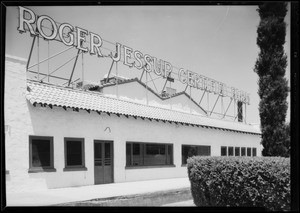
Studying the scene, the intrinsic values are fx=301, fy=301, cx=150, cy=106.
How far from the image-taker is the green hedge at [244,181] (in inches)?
298

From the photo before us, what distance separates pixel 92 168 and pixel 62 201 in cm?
480

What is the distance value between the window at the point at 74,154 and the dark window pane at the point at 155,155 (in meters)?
4.49

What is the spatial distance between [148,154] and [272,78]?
8868 millimetres

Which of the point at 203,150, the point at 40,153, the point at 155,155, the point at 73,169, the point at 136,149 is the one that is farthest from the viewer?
the point at 203,150

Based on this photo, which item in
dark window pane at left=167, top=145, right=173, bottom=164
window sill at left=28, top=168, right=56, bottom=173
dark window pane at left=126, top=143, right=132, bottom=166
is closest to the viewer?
window sill at left=28, top=168, right=56, bottom=173

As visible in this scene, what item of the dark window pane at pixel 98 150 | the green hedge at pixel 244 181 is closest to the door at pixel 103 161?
the dark window pane at pixel 98 150

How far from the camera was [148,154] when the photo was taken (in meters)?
17.7

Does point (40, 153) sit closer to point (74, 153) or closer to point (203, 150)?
point (74, 153)

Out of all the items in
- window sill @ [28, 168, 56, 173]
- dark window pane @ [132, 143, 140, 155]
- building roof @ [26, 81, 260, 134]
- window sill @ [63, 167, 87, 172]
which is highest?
building roof @ [26, 81, 260, 134]

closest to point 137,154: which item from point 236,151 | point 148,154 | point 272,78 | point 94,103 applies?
point 148,154

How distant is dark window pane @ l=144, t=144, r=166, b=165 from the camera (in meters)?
17.6

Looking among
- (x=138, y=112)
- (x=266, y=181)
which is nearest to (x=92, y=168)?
(x=138, y=112)

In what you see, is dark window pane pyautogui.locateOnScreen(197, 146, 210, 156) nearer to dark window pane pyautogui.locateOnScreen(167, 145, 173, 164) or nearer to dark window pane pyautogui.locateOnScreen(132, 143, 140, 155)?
dark window pane pyautogui.locateOnScreen(167, 145, 173, 164)

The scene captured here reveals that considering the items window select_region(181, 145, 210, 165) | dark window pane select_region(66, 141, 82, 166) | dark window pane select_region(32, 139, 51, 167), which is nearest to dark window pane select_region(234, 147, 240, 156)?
window select_region(181, 145, 210, 165)
